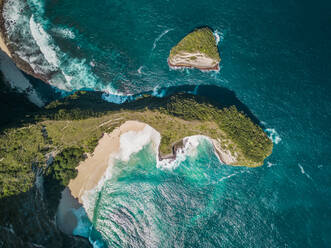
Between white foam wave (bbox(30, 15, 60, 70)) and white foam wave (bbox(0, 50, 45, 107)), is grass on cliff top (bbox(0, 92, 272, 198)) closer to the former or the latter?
white foam wave (bbox(0, 50, 45, 107))

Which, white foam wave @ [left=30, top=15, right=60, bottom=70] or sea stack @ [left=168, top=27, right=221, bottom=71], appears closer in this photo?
sea stack @ [left=168, top=27, right=221, bottom=71]

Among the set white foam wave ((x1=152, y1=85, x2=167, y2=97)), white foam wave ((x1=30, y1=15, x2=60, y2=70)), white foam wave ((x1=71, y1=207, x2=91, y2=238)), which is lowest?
white foam wave ((x1=71, y1=207, x2=91, y2=238))

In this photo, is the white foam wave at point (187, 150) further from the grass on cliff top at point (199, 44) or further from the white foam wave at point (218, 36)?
the white foam wave at point (218, 36)

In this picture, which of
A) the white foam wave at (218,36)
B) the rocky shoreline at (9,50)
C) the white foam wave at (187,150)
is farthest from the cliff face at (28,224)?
the white foam wave at (218,36)

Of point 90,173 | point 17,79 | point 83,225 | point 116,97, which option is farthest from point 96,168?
point 17,79

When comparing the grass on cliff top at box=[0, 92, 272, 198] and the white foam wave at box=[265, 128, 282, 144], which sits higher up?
the grass on cliff top at box=[0, 92, 272, 198]

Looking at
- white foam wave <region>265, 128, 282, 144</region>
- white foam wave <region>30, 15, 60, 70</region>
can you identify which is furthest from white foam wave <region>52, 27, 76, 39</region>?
white foam wave <region>265, 128, 282, 144</region>
